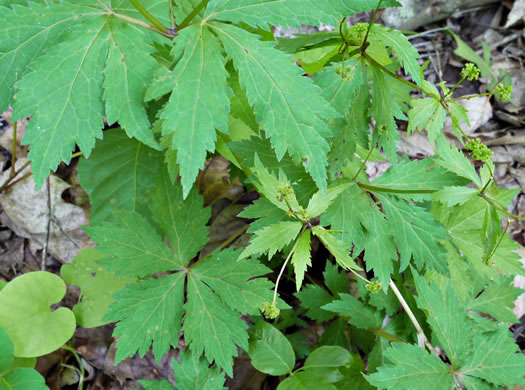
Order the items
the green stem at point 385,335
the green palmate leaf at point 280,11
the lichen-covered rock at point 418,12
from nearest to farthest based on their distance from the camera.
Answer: the green palmate leaf at point 280,11 < the green stem at point 385,335 < the lichen-covered rock at point 418,12

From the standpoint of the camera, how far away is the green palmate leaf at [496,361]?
5.67 ft

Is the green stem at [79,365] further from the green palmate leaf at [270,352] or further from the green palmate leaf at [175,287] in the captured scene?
the green palmate leaf at [270,352]

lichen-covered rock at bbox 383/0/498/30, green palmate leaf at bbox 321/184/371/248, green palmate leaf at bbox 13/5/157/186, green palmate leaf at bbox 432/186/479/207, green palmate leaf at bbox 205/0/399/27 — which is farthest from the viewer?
lichen-covered rock at bbox 383/0/498/30

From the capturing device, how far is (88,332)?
2.46 meters

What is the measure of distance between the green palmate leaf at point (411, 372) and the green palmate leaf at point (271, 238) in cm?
69

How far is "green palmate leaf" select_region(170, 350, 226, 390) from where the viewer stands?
6.15 ft

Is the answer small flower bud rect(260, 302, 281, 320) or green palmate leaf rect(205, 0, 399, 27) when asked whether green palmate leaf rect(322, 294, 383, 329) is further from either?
green palmate leaf rect(205, 0, 399, 27)

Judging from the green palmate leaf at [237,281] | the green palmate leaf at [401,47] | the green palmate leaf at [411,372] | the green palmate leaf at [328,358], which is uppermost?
the green palmate leaf at [401,47]

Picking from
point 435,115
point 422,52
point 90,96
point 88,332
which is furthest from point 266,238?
point 422,52

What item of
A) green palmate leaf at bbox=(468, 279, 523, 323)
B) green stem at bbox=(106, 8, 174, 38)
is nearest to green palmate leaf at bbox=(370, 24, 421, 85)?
green stem at bbox=(106, 8, 174, 38)

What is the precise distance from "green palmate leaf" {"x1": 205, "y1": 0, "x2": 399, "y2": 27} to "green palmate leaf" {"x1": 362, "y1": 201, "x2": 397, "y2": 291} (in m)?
0.89

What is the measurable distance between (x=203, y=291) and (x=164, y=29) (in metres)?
1.21

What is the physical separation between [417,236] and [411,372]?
1.99 ft

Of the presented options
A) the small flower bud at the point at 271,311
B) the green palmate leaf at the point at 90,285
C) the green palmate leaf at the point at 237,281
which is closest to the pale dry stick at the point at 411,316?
the green palmate leaf at the point at 237,281
